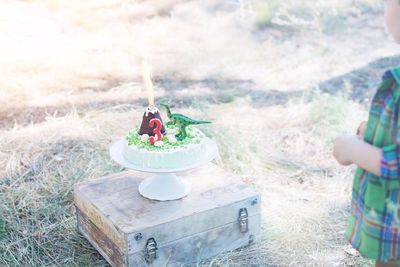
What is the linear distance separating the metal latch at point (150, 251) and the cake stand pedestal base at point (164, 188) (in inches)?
7.9

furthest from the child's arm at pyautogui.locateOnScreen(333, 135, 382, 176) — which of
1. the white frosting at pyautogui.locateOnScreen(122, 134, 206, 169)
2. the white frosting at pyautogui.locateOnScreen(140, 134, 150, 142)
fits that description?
the white frosting at pyautogui.locateOnScreen(140, 134, 150, 142)

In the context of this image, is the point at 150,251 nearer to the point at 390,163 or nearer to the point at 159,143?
the point at 159,143

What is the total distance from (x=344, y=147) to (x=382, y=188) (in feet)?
0.45

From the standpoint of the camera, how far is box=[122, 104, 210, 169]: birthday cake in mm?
2357

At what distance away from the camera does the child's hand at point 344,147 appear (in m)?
1.57

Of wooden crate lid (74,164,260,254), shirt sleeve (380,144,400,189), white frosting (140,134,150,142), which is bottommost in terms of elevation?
wooden crate lid (74,164,260,254)

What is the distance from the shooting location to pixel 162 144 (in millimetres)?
2387

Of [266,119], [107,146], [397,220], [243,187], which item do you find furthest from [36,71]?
[397,220]

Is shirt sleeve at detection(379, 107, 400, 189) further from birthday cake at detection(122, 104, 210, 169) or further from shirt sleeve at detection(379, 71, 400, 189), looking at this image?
birthday cake at detection(122, 104, 210, 169)

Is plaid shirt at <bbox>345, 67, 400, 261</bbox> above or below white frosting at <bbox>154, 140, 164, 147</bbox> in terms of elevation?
above

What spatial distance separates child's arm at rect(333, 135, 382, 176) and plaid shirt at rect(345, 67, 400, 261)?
0.06 ft

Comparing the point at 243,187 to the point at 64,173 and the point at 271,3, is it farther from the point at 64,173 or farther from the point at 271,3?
the point at 271,3

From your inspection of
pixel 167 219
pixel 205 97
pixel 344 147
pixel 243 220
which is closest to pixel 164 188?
pixel 167 219

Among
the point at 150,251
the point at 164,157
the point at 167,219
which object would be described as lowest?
the point at 150,251
